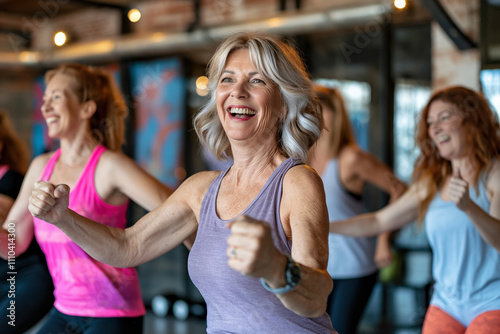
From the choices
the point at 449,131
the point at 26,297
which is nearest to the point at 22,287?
the point at 26,297

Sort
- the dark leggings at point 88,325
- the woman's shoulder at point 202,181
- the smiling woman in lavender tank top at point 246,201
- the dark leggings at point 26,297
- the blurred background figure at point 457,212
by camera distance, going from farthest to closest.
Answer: the dark leggings at point 26,297 → the blurred background figure at point 457,212 → the dark leggings at point 88,325 → the woman's shoulder at point 202,181 → the smiling woman in lavender tank top at point 246,201

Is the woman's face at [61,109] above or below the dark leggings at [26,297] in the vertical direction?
above

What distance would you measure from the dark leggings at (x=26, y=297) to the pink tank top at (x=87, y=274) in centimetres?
26

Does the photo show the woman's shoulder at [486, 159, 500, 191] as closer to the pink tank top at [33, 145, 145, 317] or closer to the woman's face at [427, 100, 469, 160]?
the woman's face at [427, 100, 469, 160]

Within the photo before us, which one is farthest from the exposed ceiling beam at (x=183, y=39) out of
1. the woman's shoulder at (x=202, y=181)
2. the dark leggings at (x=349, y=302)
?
the woman's shoulder at (x=202, y=181)

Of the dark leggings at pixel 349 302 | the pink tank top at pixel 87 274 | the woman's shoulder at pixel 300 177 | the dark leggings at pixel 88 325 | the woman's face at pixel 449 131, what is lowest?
the dark leggings at pixel 349 302

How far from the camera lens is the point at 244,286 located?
1781 mm

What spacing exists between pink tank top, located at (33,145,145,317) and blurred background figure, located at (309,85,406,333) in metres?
1.30

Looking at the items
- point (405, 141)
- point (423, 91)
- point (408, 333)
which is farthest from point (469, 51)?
point (408, 333)

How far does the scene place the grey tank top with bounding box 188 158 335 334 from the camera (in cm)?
176

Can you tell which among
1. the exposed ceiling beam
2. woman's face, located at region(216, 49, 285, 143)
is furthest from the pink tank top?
the exposed ceiling beam

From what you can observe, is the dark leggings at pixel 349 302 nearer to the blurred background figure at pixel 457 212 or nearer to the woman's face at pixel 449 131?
the blurred background figure at pixel 457 212

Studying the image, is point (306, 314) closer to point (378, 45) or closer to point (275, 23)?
point (275, 23)

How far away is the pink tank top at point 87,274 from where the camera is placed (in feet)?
8.18
